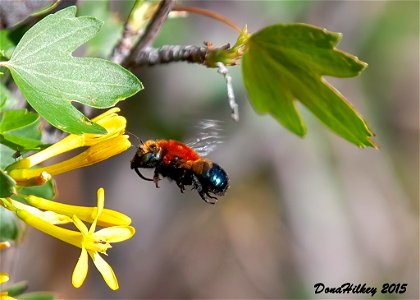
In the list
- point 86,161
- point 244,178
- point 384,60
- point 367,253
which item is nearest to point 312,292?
point 367,253

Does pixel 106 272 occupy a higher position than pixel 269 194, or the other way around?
pixel 106 272

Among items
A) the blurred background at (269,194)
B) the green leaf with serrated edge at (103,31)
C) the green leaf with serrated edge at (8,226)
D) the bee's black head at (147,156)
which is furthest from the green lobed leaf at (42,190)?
the blurred background at (269,194)

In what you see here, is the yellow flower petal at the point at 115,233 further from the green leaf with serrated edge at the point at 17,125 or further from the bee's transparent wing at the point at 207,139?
the bee's transparent wing at the point at 207,139

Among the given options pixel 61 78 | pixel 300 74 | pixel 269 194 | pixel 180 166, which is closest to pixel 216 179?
pixel 180 166

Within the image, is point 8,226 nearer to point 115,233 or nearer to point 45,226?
point 45,226

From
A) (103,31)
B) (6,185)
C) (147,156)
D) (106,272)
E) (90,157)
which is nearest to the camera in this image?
(6,185)

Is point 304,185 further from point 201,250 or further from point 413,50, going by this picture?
point 413,50
